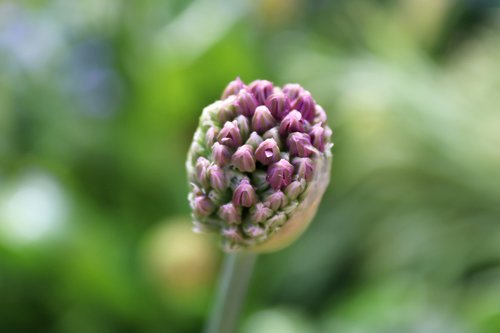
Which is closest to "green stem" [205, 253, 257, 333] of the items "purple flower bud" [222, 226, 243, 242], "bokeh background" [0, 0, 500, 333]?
"purple flower bud" [222, 226, 243, 242]

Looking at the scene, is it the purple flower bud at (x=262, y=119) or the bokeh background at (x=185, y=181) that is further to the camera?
the bokeh background at (x=185, y=181)

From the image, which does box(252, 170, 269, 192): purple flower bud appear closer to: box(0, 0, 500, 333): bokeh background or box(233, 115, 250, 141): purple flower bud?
box(233, 115, 250, 141): purple flower bud

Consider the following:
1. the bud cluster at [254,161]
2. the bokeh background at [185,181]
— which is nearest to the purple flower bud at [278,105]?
the bud cluster at [254,161]

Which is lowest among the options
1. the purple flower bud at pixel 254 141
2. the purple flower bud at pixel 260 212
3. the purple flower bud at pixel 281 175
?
the purple flower bud at pixel 260 212

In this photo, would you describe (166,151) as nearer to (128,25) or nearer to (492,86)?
(128,25)

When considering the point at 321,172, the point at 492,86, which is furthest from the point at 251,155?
the point at 492,86

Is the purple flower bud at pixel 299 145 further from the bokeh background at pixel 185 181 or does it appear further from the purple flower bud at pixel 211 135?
the bokeh background at pixel 185 181
